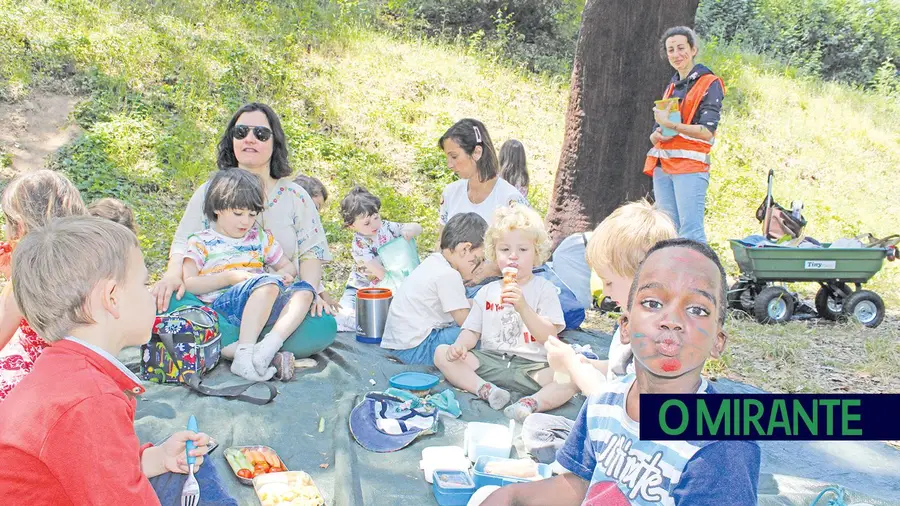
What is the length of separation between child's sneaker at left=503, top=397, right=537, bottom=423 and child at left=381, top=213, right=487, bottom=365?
2.19 feet

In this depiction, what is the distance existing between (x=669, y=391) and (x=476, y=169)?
11.1ft

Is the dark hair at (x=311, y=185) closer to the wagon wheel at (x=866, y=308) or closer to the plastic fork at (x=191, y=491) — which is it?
the plastic fork at (x=191, y=491)

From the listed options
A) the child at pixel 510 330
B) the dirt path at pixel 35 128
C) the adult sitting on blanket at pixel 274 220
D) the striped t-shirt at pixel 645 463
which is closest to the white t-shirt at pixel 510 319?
the child at pixel 510 330

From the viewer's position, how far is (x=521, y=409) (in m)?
3.44

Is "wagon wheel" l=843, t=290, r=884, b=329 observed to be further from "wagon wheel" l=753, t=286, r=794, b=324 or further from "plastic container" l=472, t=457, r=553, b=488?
"plastic container" l=472, t=457, r=553, b=488

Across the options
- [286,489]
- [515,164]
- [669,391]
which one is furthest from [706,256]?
[515,164]

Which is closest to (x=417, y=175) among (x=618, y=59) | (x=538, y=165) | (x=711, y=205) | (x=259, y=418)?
(x=538, y=165)

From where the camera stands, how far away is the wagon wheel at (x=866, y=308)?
5.74 metres

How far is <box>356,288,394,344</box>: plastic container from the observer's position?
445 centimetres

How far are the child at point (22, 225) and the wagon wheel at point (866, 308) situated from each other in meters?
5.49

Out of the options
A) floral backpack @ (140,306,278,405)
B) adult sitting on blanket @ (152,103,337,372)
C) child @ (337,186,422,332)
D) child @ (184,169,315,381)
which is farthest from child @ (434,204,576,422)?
child @ (337,186,422,332)

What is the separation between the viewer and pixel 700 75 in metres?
5.00

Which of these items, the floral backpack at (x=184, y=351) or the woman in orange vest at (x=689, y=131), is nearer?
the floral backpack at (x=184, y=351)

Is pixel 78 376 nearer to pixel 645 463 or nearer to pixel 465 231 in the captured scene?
pixel 645 463
